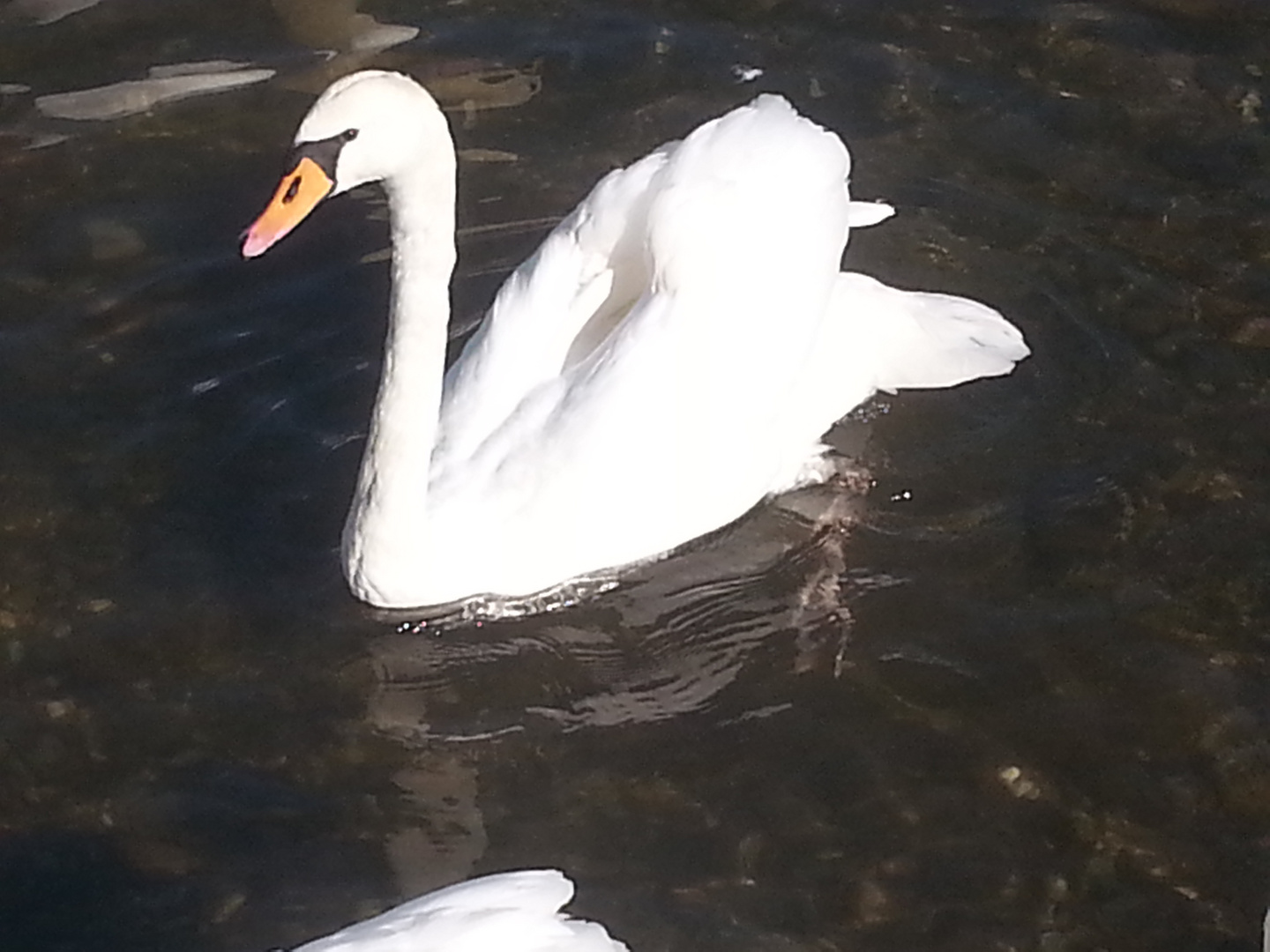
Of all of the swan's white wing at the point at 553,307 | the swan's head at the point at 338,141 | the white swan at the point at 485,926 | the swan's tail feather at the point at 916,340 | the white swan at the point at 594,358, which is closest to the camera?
the white swan at the point at 485,926

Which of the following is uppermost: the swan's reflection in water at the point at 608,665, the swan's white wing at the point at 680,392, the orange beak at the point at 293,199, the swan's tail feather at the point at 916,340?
the orange beak at the point at 293,199

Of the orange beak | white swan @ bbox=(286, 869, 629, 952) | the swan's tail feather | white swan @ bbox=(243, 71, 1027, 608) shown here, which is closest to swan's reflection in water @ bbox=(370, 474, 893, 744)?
white swan @ bbox=(243, 71, 1027, 608)

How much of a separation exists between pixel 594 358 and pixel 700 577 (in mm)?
805

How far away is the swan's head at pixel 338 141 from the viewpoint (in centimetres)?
638

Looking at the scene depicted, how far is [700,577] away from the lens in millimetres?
7477

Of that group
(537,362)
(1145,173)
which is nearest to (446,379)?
(537,362)

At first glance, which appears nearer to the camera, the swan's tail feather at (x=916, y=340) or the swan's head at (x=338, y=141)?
the swan's head at (x=338, y=141)

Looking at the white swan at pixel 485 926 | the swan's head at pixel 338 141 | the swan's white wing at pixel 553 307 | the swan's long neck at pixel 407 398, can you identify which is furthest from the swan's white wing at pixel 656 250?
the white swan at pixel 485 926

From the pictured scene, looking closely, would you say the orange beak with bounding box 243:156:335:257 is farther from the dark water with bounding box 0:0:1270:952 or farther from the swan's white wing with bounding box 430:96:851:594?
the dark water with bounding box 0:0:1270:952

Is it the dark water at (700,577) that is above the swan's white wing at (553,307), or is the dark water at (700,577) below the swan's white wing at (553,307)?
below

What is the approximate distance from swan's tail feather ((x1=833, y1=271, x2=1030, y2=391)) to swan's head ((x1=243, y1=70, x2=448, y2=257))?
2.20 metres

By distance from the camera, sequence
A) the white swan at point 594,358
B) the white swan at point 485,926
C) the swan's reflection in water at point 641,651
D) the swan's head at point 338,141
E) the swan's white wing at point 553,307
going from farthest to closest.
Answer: the swan's white wing at point 553,307 → the swan's reflection in water at point 641,651 → the white swan at point 594,358 → the swan's head at point 338,141 → the white swan at point 485,926

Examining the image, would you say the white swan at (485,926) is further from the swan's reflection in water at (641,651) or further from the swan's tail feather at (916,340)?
the swan's tail feather at (916,340)

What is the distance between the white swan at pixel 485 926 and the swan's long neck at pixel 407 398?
1.95 metres
